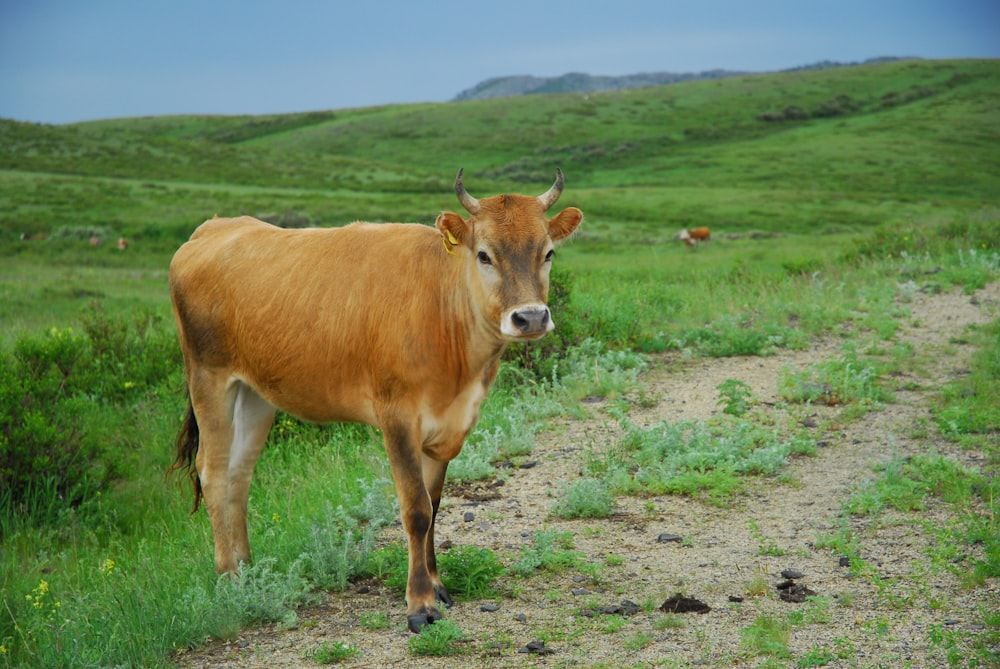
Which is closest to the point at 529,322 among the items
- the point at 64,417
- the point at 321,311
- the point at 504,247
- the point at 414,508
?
the point at 504,247

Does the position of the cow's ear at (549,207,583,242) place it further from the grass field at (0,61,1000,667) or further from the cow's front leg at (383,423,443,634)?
the grass field at (0,61,1000,667)

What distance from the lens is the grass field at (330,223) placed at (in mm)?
6508

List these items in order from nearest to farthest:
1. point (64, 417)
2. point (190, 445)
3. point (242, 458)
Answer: point (242, 458) < point (190, 445) < point (64, 417)

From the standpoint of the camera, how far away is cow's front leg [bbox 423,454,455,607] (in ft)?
18.8

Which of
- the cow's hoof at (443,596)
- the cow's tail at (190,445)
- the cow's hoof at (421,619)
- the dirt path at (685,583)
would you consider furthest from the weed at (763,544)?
the cow's tail at (190,445)

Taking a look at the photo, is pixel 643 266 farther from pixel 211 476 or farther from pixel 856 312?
pixel 211 476

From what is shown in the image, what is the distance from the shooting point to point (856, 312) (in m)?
12.5

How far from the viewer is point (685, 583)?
231 inches

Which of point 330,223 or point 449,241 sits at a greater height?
point 449,241

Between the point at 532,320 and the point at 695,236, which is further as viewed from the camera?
the point at 695,236

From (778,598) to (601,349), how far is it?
5919mm

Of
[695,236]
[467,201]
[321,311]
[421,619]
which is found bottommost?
[421,619]

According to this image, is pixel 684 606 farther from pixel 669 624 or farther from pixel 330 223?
pixel 330 223

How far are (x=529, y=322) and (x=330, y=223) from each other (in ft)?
120
